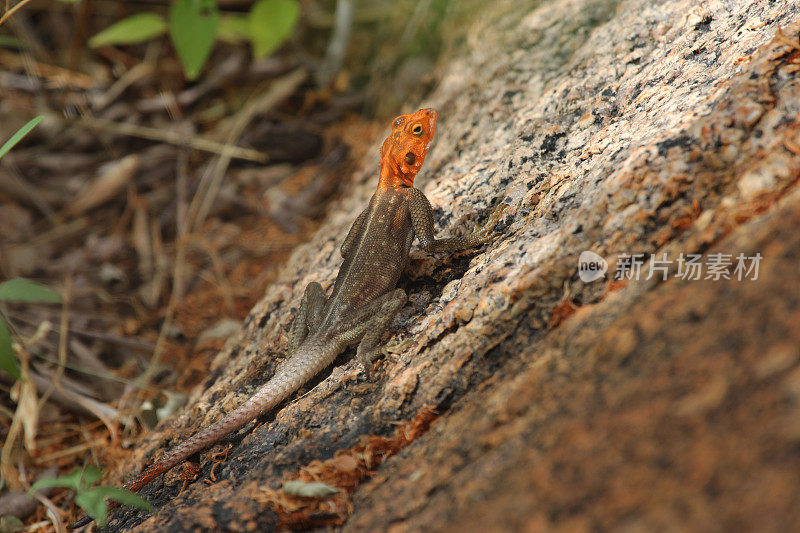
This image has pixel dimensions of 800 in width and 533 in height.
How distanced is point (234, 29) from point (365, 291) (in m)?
4.12

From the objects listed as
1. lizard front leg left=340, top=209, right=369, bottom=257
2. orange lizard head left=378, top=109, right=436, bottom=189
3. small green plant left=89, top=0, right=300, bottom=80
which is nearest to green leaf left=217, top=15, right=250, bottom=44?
small green plant left=89, top=0, right=300, bottom=80

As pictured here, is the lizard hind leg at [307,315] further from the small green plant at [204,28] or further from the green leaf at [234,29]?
the green leaf at [234,29]

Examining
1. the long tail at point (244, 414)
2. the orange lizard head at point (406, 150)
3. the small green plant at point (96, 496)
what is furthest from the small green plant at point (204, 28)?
the small green plant at point (96, 496)

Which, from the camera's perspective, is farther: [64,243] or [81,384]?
[64,243]

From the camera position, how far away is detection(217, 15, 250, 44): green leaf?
6188 millimetres

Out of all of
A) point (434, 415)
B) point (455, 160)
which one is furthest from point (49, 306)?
point (434, 415)

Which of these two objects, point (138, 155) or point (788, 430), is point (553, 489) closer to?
point (788, 430)

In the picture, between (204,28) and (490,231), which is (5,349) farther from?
(204,28)

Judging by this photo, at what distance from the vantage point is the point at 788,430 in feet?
4.67

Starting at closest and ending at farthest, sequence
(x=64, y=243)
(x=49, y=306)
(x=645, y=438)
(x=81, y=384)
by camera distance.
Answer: (x=645, y=438)
(x=81, y=384)
(x=49, y=306)
(x=64, y=243)

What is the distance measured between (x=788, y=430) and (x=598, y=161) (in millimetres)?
1832

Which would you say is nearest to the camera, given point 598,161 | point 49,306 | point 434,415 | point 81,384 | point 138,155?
point 434,415

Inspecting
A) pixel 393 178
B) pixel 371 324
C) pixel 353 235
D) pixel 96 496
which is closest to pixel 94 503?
pixel 96 496

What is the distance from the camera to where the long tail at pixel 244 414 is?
310cm
